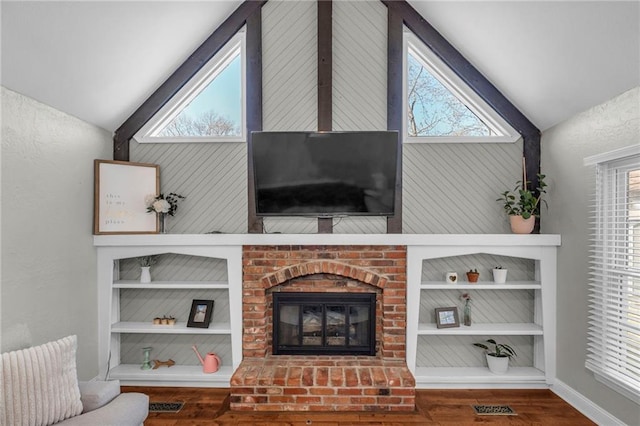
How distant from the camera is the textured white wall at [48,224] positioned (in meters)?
2.61

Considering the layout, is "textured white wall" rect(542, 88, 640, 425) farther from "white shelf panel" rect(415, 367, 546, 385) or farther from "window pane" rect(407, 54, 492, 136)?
"window pane" rect(407, 54, 492, 136)

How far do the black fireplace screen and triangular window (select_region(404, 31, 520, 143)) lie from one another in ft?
5.83

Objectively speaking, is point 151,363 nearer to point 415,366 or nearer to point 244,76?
point 415,366

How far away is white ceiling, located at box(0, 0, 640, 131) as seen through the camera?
2.47m

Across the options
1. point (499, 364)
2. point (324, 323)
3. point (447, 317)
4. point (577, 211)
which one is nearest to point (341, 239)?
point (324, 323)

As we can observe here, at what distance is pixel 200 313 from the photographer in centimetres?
368

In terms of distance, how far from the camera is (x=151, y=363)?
3.69m

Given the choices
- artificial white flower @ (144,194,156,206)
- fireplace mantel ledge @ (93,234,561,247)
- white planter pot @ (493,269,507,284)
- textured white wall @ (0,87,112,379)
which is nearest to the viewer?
textured white wall @ (0,87,112,379)

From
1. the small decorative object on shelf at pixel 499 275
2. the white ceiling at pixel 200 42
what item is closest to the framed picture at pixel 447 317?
the small decorative object on shelf at pixel 499 275

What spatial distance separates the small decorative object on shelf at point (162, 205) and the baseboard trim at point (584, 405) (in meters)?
3.92

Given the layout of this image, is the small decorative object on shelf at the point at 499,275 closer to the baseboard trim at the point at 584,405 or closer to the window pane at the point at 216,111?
the baseboard trim at the point at 584,405

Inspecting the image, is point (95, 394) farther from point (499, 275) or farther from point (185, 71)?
point (499, 275)

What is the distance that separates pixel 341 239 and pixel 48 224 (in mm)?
2357

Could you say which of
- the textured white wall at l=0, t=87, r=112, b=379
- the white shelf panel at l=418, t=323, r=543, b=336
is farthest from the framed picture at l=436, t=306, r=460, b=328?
the textured white wall at l=0, t=87, r=112, b=379
